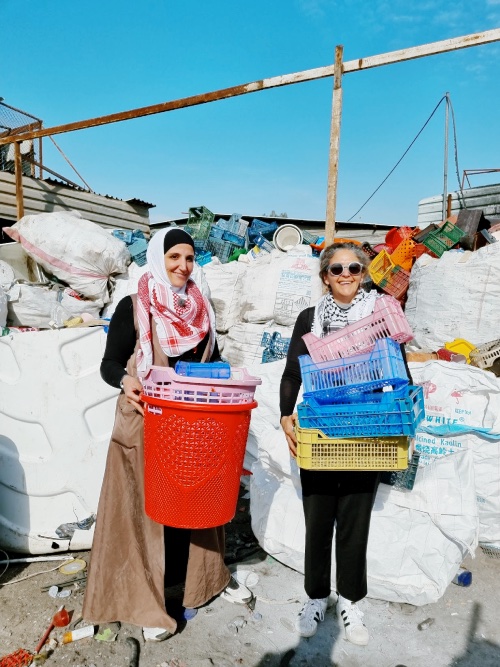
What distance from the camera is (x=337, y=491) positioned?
1976mm

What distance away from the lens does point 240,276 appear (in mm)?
4848

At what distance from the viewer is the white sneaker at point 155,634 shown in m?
1.98

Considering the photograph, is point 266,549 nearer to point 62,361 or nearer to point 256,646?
point 256,646

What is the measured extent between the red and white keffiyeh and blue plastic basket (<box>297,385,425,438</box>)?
23.5 inches

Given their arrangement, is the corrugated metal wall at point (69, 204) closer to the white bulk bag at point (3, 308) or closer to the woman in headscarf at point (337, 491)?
the white bulk bag at point (3, 308)

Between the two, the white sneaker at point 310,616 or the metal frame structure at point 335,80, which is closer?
the white sneaker at point 310,616

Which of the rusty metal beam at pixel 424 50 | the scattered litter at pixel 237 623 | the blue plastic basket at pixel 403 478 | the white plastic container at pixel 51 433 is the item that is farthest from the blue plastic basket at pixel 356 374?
the rusty metal beam at pixel 424 50

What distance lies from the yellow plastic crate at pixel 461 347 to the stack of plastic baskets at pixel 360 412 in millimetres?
2149

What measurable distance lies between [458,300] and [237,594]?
279cm

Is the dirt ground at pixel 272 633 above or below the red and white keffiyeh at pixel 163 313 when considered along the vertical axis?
below

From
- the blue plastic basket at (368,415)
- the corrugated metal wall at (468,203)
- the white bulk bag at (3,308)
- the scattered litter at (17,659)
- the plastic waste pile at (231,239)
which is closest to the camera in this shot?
the blue plastic basket at (368,415)

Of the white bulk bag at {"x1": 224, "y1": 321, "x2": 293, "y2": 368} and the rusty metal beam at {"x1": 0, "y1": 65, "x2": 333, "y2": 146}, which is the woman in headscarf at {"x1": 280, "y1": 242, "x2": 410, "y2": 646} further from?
the rusty metal beam at {"x1": 0, "y1": 65, "x2": 333, "y2": 146}

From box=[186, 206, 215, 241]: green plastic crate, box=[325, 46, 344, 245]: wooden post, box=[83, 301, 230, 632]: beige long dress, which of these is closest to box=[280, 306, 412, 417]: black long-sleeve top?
box=[83, 301, 230, 632]: beige long dress

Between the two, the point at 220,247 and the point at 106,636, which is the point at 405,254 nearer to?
the point at 220,247
